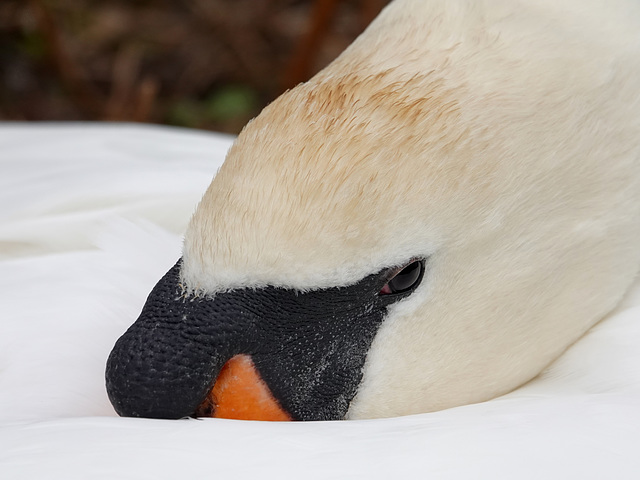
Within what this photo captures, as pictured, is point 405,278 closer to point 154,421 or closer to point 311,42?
point 154,421

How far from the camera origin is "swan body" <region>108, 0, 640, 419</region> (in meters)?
1.29

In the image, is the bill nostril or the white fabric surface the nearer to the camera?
the white fabric surface

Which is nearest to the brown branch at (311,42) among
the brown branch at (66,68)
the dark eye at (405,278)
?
the brown branch at (66,68)

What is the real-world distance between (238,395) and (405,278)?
276mm

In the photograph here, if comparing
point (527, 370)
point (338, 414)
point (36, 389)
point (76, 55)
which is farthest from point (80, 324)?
point (76, 55)

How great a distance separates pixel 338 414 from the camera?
1423 millimetres

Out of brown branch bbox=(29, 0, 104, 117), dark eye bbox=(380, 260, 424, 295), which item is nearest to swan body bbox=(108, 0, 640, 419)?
dark eye bbox=(380, 260, 424, 295)

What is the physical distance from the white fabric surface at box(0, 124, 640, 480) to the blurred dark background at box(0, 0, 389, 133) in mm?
2123

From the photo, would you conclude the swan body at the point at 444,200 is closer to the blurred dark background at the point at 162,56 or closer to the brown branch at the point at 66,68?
the brown branch at the point at 66,68

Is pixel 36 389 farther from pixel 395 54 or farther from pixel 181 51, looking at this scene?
pixel 181 51

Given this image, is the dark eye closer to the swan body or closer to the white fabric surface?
the swan body

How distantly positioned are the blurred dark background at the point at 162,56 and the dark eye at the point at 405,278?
2764mm

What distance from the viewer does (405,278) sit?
4.49ft

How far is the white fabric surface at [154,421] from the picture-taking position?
122cm
